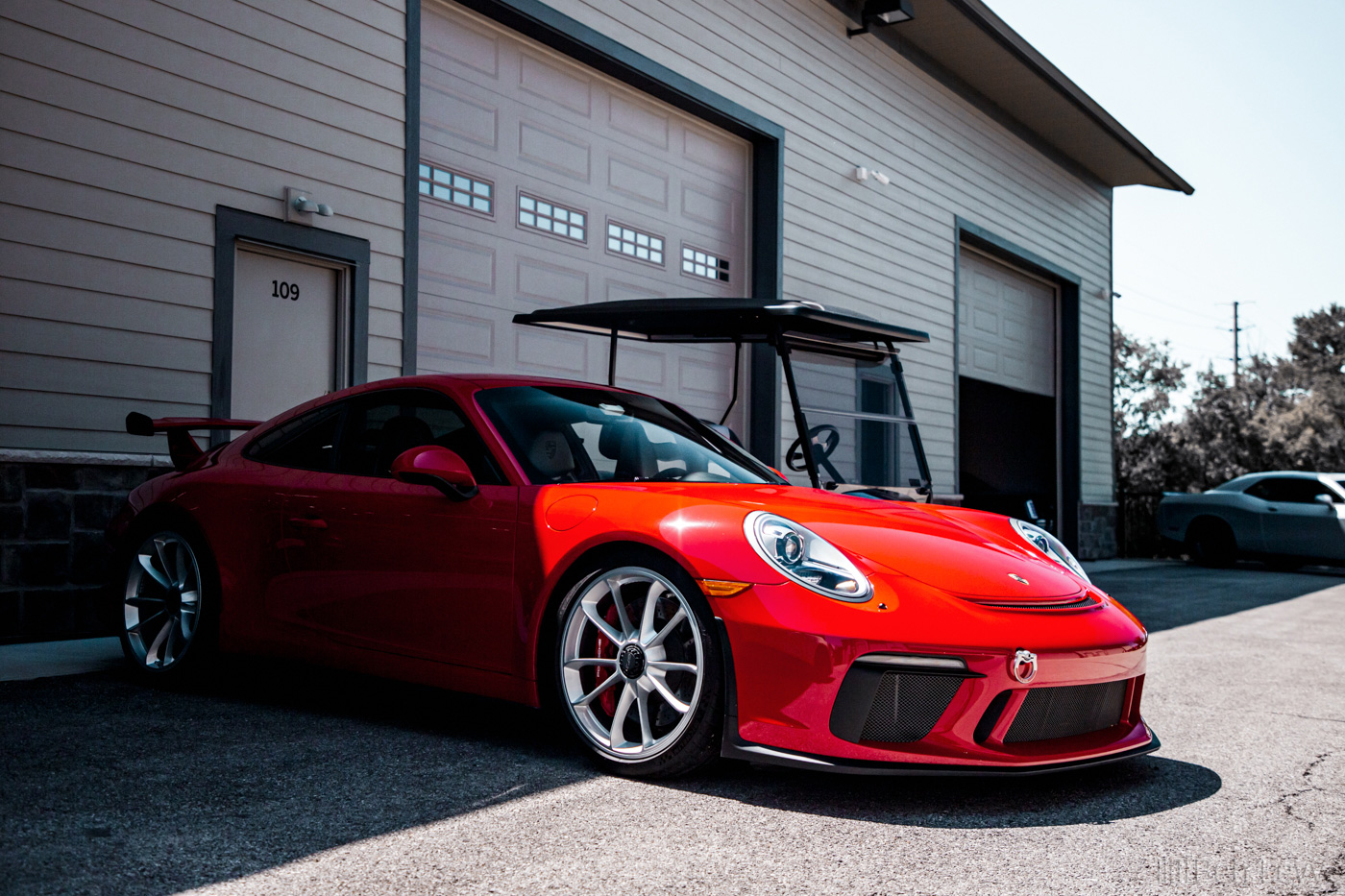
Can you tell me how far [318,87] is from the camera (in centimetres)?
713

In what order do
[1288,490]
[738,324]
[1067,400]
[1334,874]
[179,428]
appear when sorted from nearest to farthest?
[1334,874] < [179,428] < [738,324] < [1288,490] < [1067,400]

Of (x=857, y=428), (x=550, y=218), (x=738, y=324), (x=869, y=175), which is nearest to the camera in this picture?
(x=738, y=324)

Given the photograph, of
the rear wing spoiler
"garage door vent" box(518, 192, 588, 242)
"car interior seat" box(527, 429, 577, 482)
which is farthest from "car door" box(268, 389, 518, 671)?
"garage door vent" box(518, 192, 588, 242)

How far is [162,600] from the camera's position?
4602 millimetres

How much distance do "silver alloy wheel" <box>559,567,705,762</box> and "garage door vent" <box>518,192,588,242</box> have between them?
5.77 meters

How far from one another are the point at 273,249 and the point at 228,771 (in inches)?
172

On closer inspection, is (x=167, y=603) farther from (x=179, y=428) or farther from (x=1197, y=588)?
(x=1197, y=588)

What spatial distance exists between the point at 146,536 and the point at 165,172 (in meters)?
2.55

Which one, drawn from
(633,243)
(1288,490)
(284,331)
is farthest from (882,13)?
(1288,490)

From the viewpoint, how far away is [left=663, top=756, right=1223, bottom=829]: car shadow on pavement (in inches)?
118

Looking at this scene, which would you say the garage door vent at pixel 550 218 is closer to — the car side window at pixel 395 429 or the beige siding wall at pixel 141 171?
the beige siding wall at pixel 141 171

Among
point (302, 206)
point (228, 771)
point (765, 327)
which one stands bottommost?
point (228, 771)

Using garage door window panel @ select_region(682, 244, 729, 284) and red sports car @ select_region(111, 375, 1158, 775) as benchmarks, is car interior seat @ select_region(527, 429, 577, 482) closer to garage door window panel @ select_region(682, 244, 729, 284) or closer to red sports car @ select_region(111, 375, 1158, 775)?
red sports car @ select_region(111, 375, 1158, 775)

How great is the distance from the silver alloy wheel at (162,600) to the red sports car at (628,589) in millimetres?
10
